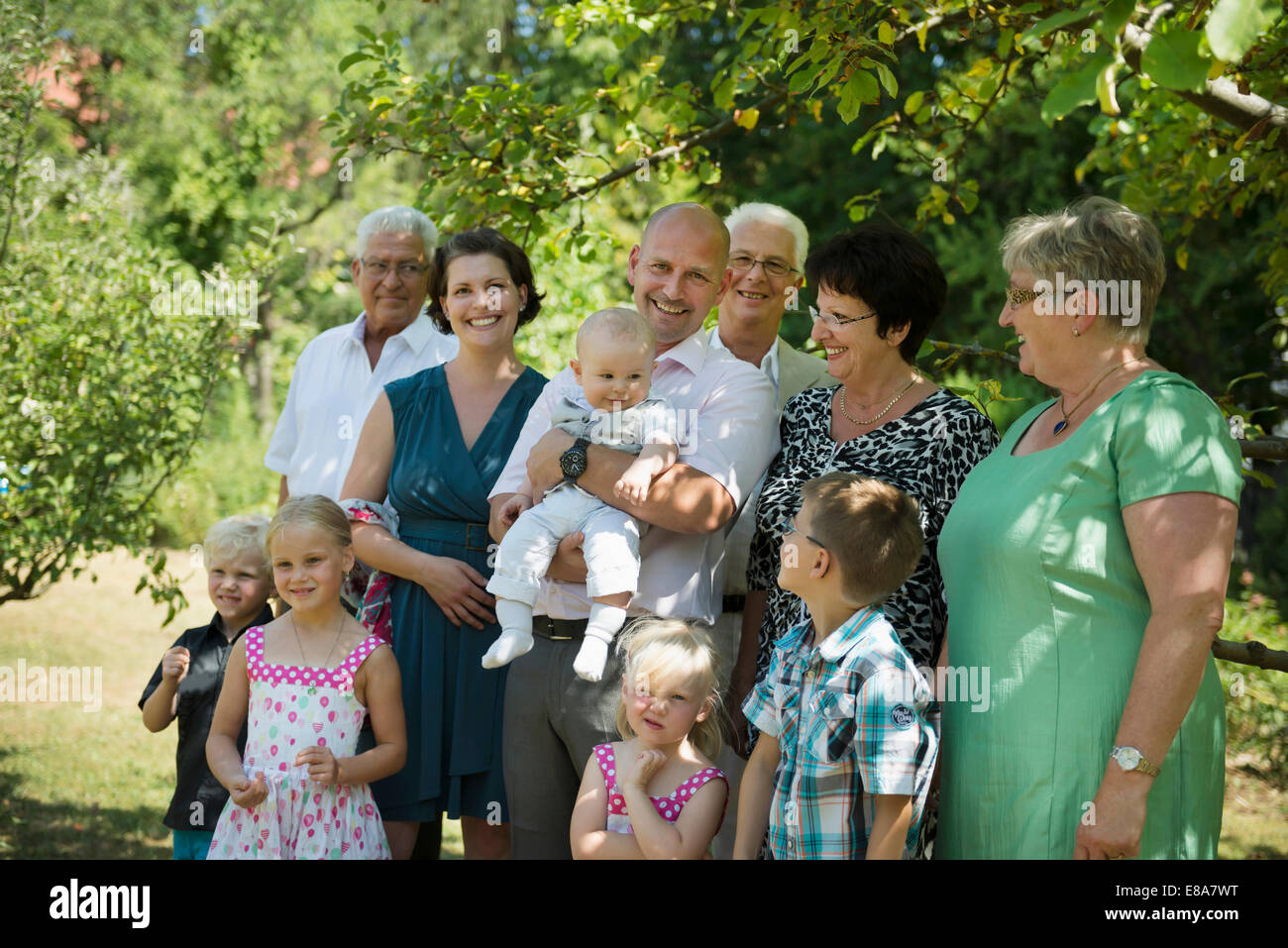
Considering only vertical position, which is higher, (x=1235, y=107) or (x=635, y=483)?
(x=1235, y=107)

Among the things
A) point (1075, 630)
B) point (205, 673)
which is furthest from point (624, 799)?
point (205, 673)

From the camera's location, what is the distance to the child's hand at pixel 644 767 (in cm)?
294

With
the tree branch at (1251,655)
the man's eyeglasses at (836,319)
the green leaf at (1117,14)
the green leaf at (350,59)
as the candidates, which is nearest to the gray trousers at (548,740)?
the man's eyeglasses at (836,319)

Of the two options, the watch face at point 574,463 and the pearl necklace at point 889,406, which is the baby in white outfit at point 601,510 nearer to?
the watch face at point 574,463

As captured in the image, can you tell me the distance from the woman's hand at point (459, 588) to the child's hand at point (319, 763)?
54cm

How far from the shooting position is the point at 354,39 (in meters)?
20.5

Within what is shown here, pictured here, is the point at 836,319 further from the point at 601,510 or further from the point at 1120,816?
the point at 1120,816

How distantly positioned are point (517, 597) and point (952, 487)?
1.12 metres

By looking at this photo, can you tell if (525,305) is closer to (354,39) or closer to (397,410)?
(397,410)

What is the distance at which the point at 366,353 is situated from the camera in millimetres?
4875

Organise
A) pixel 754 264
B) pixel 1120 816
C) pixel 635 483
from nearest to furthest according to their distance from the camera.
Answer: pixel 1120 816, pixel 635 483, pixel 754 264

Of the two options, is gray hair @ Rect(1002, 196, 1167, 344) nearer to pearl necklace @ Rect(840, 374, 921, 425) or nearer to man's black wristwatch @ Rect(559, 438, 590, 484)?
pearl necklace @ Rect(840, 374, 921, 425)

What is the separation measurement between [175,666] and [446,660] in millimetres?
823
